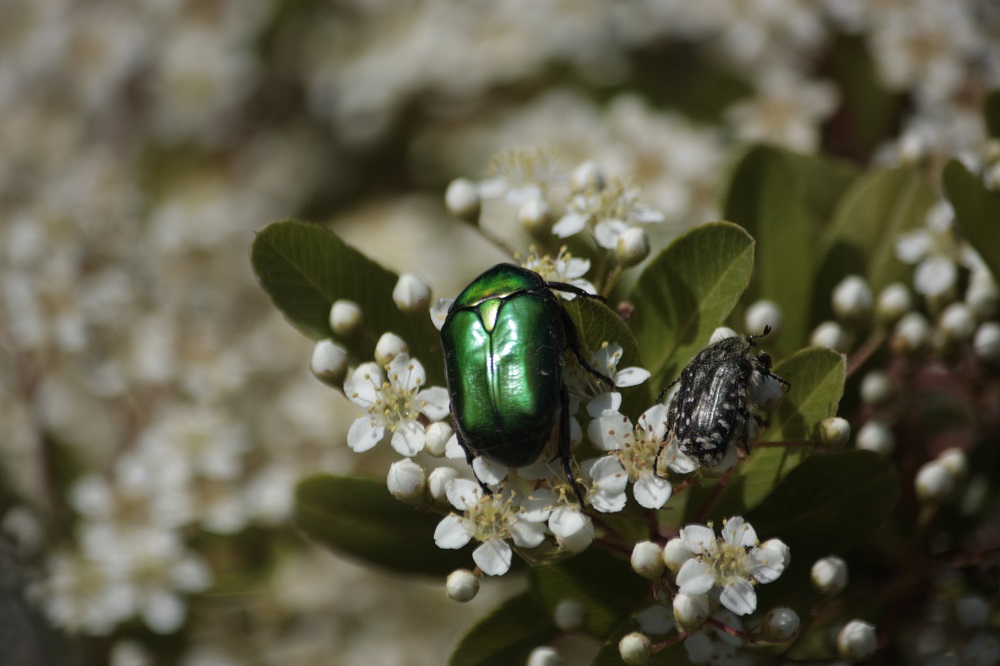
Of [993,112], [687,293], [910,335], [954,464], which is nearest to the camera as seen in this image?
[687,293]

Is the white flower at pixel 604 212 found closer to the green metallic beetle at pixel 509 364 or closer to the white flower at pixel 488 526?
the green metallic beetle at pixel 509 364

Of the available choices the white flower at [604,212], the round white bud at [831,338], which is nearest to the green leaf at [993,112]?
the round white bud at [831,338]

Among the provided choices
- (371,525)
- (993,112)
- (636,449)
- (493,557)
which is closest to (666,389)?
(636,449)

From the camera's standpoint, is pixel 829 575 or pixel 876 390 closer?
pixel 829 575

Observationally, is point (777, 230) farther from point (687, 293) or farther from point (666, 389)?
point (666, 389)

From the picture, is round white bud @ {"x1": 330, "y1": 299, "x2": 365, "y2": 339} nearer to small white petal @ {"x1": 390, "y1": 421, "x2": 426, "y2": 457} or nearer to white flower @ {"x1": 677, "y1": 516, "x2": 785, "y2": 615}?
small white petal @ {"x1": 390, "y1": 421, "x2": 426, "y2": 457}

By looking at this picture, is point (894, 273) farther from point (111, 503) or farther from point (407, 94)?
point (407, 94)
